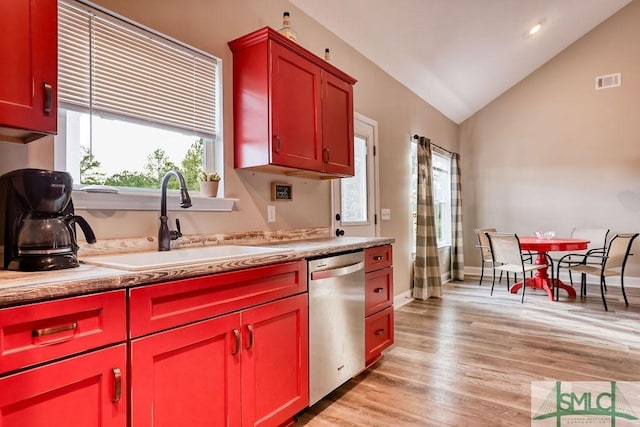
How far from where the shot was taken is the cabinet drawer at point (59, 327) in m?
0.94

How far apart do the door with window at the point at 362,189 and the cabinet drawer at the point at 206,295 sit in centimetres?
174

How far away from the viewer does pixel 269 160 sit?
2.23 m

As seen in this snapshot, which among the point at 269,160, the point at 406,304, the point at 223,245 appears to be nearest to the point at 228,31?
the point at 269,160

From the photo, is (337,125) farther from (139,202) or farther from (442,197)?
(442,197)

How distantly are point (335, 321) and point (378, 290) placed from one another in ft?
2.01

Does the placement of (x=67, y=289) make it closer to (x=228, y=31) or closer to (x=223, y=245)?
(x=223, y=245)

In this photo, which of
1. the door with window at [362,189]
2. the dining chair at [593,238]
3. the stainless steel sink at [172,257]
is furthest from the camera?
the dining chair at [593,238]

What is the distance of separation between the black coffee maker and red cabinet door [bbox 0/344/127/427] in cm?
39

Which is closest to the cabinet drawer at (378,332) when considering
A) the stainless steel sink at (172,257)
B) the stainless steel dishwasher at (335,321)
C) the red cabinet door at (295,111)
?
the stainless steel dishwasher at (335,321)

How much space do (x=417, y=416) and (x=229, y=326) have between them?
1.21 m

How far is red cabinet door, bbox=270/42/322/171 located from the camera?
227 centimetres

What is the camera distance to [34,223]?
4.21 feet

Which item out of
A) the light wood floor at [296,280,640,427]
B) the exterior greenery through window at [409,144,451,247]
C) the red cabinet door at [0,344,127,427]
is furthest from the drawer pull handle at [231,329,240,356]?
the exterior greenery through window at [409,144,451,247]

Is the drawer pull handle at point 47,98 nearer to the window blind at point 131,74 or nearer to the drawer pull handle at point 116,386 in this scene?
the window blind at point 131,74
